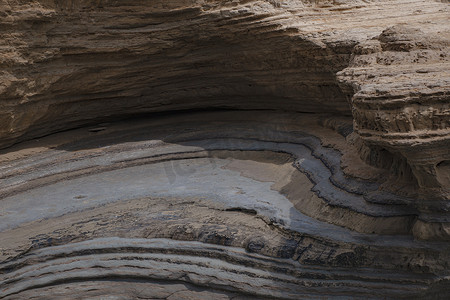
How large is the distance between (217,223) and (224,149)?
1574mm

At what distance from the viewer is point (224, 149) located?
5.20 meters

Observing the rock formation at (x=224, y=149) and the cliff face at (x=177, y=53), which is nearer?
the rock formation at (x=224, y=149)

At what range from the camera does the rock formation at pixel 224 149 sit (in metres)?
3.10

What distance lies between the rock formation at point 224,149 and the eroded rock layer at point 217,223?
0.04 feet

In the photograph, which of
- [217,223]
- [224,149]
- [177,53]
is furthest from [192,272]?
[177,53]

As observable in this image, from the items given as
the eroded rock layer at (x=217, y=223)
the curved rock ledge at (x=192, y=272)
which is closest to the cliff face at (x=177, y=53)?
the eroded rock layer at (x=217, y=223)

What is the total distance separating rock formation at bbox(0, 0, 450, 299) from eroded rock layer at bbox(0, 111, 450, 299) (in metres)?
0.01

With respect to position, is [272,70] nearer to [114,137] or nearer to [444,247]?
[114,137]

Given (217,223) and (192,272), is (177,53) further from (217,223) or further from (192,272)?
(192,272)

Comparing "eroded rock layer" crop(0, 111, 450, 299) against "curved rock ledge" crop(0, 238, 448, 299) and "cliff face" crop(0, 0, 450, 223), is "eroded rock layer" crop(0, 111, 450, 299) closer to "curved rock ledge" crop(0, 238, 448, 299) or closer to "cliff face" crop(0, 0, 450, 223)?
"curved rock ledge" crop(0, 238, 448, 299)

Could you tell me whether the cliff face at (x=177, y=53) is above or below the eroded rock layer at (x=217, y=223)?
above

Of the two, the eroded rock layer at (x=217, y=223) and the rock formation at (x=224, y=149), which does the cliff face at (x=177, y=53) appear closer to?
the rock formation at (x=224, y=149)

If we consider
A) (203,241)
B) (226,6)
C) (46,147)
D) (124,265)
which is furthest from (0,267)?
(226,6)

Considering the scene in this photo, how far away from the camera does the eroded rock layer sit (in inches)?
124
